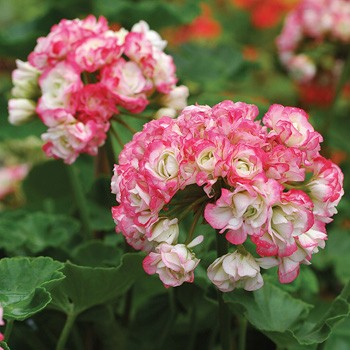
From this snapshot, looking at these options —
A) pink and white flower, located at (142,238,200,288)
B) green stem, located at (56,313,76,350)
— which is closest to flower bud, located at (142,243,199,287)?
pink and white flower, located at (142,238,200,288)

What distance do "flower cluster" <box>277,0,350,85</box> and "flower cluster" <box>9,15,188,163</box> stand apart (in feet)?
2.57

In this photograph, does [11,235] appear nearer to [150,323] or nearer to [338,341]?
[150,323]

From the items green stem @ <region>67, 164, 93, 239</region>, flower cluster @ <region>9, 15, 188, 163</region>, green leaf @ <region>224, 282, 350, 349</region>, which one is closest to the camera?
green leaf @ <region>224, 282, 350, 349</region>

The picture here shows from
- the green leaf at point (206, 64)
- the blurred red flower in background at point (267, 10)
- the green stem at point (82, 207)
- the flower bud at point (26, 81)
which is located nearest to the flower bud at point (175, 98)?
the flower bud at point (26, 81)

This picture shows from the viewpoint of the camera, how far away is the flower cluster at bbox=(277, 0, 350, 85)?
1789 mm

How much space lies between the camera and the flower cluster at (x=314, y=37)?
5.87ft

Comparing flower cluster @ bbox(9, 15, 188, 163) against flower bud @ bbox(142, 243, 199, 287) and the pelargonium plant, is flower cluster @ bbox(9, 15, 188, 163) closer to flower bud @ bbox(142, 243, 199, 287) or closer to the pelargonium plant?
flower bud @ bbox(142, 243, 199, 287)

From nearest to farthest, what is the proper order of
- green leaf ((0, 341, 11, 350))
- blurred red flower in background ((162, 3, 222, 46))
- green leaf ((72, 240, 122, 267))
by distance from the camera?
green leaf ((0, 341, 11, 350)) → green leaf ((72, 240, 122, 267)) → blurred red flower in background ((162, 3, 222, 46))

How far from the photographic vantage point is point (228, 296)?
36.6 inches

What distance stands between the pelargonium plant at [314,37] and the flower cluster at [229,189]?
990 millimetres

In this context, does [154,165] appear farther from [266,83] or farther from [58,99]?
[266,83]

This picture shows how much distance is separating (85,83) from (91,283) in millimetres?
272

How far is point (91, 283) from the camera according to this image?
0.98m

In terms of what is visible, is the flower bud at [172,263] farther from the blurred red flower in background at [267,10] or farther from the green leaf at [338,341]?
the blurred red flower in background at [267,10]
